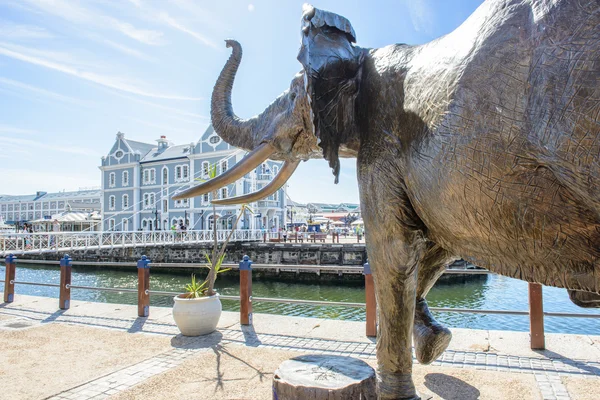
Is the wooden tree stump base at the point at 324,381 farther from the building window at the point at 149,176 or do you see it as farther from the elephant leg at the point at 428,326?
the building window at the point at 149,176

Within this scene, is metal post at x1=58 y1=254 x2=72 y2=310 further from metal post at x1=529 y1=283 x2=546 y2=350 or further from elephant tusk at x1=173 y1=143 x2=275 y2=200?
metal post at x1=529 y1=283 x2=546 y2=350

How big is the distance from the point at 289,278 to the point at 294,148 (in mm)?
18855

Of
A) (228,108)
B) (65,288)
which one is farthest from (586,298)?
(65,288)

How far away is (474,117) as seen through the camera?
1.36 m

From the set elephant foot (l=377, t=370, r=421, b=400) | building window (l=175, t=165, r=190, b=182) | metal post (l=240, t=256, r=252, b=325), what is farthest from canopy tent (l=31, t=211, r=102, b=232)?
elephant foot (l=377, t=370, r=421, b=400)

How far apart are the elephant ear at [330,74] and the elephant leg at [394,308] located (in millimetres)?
527

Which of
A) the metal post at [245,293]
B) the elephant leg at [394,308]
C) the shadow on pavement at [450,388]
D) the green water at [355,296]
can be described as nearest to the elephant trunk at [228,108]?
the elephant leg at [394,308]

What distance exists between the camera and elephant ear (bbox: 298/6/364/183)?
6.36 feet

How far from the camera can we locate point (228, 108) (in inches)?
112

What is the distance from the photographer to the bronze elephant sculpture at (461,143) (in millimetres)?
1161

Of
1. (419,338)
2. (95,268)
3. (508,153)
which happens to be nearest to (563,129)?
(508,153)

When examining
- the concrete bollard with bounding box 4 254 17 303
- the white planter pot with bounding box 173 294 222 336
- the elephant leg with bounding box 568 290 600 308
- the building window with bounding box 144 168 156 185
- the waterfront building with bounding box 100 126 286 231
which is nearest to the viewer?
the elephant leg with bounding box 568 290 600 308

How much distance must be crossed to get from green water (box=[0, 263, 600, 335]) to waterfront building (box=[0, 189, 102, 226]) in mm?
55343

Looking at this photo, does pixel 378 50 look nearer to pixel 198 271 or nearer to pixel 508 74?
pixel 508 74
